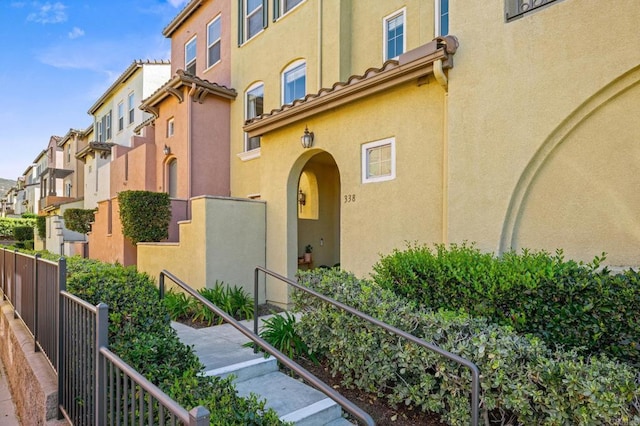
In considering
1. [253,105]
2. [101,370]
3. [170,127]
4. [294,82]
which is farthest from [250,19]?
[101,370]

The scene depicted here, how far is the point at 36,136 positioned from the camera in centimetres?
3525

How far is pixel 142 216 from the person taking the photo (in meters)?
9.95

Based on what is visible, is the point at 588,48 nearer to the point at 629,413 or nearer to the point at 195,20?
the point at 629,413

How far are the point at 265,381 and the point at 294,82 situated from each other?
8.48m

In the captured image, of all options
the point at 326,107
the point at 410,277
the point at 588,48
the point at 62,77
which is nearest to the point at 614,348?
the point at 410,277

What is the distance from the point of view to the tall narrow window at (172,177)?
43.0ft

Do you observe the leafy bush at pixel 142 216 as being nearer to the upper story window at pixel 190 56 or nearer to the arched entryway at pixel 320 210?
the arched entryway at pixel 320 210

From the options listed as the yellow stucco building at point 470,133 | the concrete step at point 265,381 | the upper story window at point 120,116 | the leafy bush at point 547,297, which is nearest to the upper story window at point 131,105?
the upper story window at point 120,116

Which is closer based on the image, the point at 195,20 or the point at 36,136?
the point at 195,20

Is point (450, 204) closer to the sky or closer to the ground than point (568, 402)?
closer to the sky

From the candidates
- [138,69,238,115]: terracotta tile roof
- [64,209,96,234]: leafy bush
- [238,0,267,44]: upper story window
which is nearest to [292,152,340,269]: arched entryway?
[138,69,238,115]: terracotta tile roof

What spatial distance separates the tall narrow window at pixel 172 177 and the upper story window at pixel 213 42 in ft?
12.9

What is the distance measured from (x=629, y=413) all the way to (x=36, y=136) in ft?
146

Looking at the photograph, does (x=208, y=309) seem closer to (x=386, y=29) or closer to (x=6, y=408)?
(x=6, y=408)
